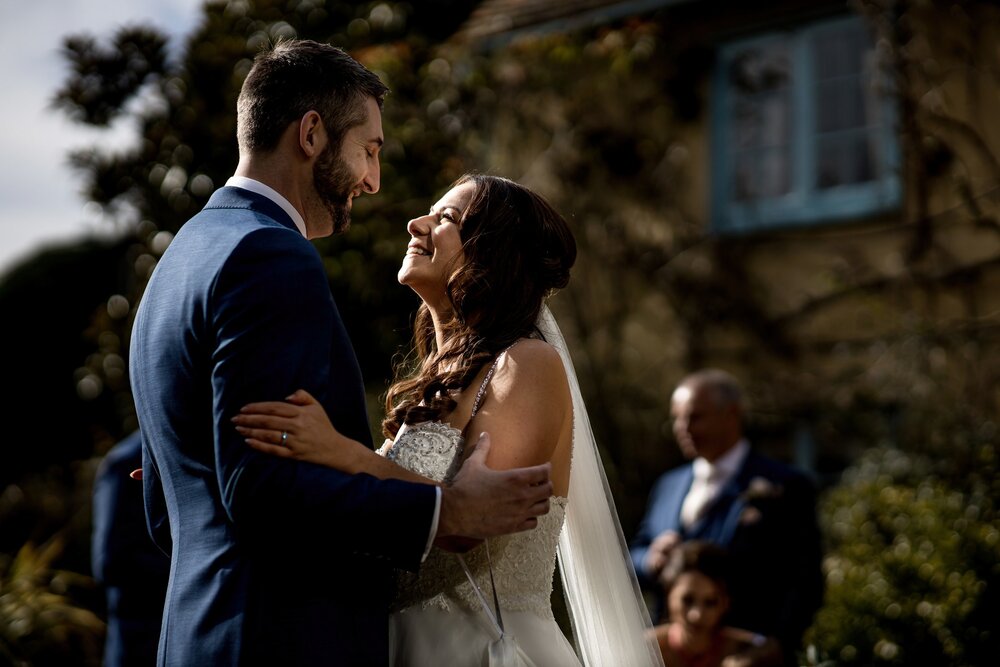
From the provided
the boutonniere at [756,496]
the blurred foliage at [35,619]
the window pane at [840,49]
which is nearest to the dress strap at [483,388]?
the boutonniere at [756,496]

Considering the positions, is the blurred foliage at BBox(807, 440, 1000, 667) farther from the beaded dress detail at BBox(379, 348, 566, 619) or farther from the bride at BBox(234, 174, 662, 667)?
the beaded dress detail at BBox(379, 348, 566, 619)

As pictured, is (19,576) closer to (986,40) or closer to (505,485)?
(505,485)

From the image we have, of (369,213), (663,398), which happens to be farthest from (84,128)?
(663,398)

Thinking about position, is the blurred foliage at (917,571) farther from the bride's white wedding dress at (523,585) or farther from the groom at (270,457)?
the groom at (270,457)

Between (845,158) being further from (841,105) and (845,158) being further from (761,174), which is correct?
(761,174)

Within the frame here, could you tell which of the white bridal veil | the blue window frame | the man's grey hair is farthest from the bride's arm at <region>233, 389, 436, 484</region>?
the blue window frame

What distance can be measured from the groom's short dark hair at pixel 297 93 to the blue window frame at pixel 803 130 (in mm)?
7003

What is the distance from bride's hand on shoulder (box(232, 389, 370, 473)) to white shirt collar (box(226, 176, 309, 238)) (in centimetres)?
58

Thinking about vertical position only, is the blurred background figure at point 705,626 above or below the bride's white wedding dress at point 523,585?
below

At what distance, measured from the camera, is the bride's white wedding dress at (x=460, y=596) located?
3.34m

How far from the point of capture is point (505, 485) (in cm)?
293

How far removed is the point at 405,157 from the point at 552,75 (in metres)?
2.25

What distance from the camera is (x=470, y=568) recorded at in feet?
11.3

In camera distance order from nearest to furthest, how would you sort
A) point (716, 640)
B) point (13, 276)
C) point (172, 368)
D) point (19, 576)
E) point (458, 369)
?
point (172, 368), point (458, 369), point (716, 640), point (19, 576), point (13, 276)
